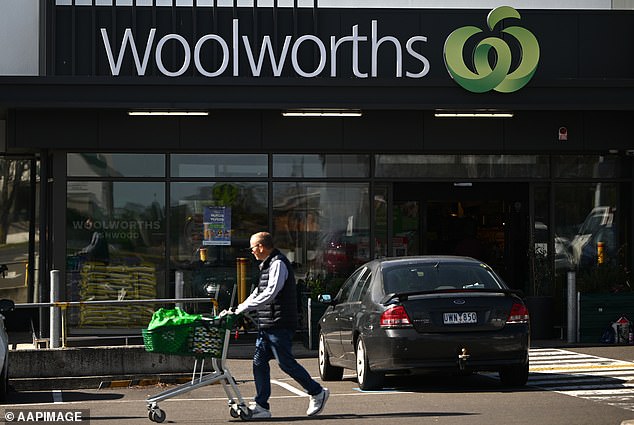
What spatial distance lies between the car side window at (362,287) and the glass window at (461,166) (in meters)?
7.48

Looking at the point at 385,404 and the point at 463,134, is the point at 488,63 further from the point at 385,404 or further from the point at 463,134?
the point at 385,404

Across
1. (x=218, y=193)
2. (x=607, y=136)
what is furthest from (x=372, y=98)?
(x=607, y=136)

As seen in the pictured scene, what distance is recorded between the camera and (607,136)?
74.3ft

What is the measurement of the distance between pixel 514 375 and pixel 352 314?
2.02 meters

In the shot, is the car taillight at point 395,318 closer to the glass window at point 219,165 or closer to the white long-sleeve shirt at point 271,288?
the white long-sleeve shirt at point 271,288

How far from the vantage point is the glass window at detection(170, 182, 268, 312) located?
2211cm

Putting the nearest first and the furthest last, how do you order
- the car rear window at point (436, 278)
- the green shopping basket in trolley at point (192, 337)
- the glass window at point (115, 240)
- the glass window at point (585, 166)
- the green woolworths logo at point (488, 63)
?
the green shopping basket in trolley at point (192, 337) → the car rear window at point (436, 278) → the green woolworths logo at point (488, 63) → the glass window at point (115, 240) → the glass window at point (585, 166)

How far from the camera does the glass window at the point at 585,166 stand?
906 inches

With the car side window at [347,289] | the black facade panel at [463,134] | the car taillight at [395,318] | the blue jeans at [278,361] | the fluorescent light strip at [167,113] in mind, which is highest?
the fluorescent light strip at [167,113]

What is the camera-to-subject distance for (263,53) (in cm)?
2153

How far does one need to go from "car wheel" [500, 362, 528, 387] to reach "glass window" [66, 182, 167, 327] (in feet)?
30.3

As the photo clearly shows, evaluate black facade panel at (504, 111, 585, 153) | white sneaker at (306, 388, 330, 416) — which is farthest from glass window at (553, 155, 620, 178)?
white sneaker at (306, 388, 330, 416)

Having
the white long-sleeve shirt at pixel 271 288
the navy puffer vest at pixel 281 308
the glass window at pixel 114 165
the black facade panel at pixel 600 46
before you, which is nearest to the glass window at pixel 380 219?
the glass window at pixel 114 165

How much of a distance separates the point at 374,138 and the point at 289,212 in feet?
6.65
